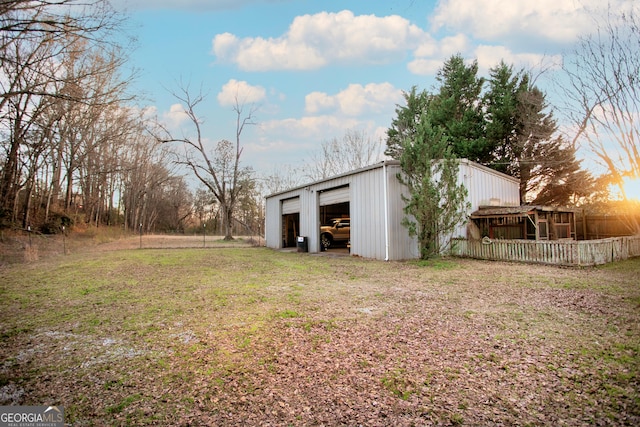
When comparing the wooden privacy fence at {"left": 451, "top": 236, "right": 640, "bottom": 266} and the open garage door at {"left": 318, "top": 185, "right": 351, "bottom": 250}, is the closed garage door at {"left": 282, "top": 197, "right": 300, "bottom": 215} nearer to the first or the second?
the open garage door at {"left": 318, "top": 185, "right": 351, "bottom": 250}

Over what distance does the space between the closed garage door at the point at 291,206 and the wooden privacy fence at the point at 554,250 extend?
8.70 meters

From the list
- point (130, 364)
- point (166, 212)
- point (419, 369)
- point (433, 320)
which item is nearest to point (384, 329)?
point (433, 320)

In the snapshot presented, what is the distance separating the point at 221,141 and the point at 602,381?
29.7 m

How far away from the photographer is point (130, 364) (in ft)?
10.6

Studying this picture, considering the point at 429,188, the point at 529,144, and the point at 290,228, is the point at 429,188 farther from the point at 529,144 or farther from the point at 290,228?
the point at 529,144

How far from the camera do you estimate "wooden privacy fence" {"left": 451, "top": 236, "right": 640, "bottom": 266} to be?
9.52 metres

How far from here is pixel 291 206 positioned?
1886cm

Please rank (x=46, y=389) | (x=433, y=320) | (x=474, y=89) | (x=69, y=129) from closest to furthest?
(x=46, y=389)
(x=433, y=320)
(x=69, y=129)
(x=474, y=89)

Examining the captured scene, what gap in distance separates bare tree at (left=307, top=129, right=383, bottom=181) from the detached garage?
572 inches

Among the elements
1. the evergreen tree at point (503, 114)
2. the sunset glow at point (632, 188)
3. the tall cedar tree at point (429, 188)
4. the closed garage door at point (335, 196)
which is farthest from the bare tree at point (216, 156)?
the sunset glow at point (632, 188)

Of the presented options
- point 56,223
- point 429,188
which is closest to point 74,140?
point 56,223

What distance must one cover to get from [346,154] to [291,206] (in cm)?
A: 1469

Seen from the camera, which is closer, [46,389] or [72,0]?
[46,389]

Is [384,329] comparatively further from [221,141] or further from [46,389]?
[221,141]
